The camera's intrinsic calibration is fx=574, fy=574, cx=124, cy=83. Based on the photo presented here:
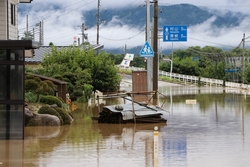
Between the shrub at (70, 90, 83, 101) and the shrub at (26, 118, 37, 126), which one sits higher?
the shrub at (70, 90, 83, 101)

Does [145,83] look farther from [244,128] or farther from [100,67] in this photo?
[244,128]

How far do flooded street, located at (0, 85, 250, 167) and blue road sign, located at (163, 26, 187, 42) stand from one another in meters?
26.1

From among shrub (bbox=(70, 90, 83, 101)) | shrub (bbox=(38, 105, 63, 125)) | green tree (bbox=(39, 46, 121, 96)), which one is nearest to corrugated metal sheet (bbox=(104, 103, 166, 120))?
shrub (bbox=(38, 105, 63, 125))

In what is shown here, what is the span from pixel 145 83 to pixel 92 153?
24.2 m

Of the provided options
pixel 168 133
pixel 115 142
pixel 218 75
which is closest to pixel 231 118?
pixel 168 133

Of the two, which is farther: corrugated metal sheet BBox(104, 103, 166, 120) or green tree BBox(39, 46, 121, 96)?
green tree BBox(39, 46, 121, 96)

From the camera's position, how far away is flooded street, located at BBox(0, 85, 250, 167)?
13695 millimetres

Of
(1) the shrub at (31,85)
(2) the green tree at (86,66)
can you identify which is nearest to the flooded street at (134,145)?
(1) the shrub at (31,85)

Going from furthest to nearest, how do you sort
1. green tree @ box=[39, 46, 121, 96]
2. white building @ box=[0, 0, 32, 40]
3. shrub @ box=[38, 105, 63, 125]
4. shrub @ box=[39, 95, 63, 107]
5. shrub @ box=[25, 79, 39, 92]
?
green tree @ box=[39, 46, 121, 96] → shrub @ box=[25, 79, 39, 92] → shrub @ box=[39, 95, 63, 107] → white building @ box=[0, 0, 32, 40] → shrub @ box=[38, 105, 63, 125]

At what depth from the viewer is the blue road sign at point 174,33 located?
50.6m

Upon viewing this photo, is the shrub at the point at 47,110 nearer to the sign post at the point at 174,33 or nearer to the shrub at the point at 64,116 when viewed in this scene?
the shrub at the point at 64,116

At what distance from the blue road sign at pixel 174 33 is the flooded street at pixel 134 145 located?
26091 mm

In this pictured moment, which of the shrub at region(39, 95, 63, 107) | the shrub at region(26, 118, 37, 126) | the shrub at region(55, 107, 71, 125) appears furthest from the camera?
the shrub at region(39, 95, 63, 107)

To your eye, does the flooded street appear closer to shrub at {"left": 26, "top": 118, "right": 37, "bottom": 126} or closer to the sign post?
shrub at {"left": 26, "top": 118, "right": 37, "bottom": 126}
